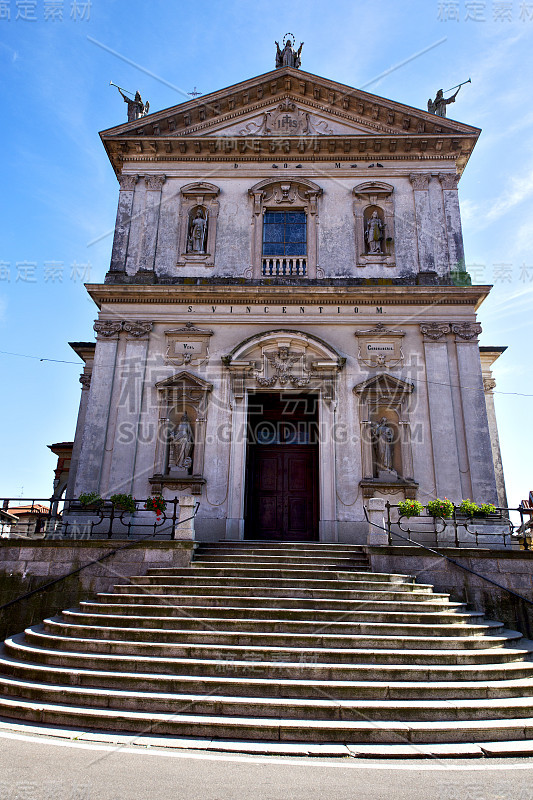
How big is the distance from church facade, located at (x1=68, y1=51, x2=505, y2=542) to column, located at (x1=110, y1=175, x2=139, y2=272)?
5 cm

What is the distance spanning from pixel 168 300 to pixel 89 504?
6.41 meters

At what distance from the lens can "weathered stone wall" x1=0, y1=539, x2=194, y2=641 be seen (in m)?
11.2

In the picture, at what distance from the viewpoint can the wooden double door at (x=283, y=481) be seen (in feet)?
50.9

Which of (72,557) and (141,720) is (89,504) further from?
(141,720)

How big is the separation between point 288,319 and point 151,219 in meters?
5.79

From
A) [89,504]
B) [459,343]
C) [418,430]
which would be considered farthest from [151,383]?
[459,343]

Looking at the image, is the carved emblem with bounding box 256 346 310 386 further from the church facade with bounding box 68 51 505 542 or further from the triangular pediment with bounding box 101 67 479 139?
the triangular pediment with bounding box 101 67 479 139

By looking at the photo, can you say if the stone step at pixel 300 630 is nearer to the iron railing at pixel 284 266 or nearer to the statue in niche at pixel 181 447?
the statue in niche at pixel 181 447

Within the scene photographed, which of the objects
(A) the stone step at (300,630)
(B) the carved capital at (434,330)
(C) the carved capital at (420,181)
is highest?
(C) the carved capital at (420,181)

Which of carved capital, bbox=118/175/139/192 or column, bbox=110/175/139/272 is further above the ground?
carved capital, bbox=118/175/139/192

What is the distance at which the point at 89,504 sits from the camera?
14281mm

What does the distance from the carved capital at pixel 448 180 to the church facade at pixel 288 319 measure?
0.05 meters

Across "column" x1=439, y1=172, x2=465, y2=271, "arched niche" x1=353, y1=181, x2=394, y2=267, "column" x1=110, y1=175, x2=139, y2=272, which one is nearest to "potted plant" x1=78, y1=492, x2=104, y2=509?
"column" x1=110, y1=175, x2=139, y2=272

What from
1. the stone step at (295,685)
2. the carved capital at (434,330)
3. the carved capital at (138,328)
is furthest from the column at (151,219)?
the stone step at (295,685)
